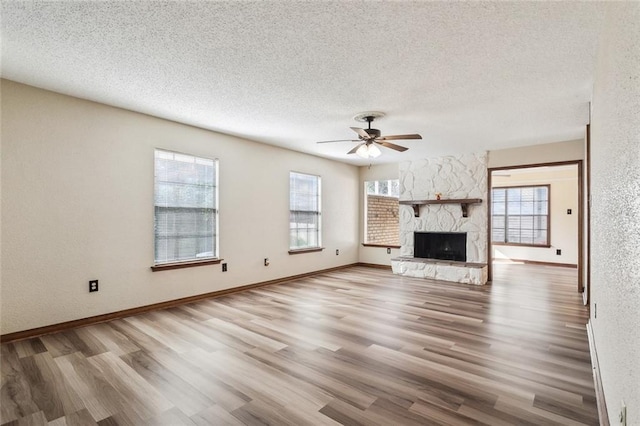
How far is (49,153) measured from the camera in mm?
3371

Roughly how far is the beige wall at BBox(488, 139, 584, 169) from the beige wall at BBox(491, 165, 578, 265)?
2590 mm

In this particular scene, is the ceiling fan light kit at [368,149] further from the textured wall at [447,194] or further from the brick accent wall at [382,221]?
the brick accent wall at [382,221]

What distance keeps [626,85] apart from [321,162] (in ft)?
19.1

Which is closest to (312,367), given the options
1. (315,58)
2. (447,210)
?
(315,58)

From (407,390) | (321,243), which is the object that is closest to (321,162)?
(321,243)

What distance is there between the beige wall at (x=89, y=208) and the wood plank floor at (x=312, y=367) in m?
0.37

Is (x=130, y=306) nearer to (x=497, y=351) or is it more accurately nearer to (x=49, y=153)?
(x=49, y=153)

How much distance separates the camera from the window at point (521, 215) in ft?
27.6

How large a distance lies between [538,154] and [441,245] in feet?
7.71

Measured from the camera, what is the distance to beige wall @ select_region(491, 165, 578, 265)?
7922mm

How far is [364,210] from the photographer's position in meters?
7.96

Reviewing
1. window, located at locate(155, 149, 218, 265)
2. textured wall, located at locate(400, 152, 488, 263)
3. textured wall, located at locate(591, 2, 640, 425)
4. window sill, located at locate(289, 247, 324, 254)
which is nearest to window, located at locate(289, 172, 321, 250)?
window sill, located at locate(289, 247, 324, 254)

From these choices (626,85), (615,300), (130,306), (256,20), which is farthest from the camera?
(130,306)

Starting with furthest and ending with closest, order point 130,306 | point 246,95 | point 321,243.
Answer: point 321,243 → point 130,306 → point 246,95
